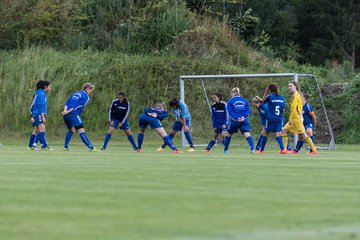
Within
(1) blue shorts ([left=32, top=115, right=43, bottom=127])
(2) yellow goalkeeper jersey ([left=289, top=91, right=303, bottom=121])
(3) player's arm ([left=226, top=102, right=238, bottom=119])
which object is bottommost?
(1) blue shorts ([left=32, top=115, right=43, bottom=127])

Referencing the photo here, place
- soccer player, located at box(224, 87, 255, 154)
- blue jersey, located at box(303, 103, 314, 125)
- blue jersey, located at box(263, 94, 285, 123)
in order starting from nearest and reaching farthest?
soccer player, located at box(224, 87, 255, 154), blue jersey, located at box(263, 94, 285, 123), blue jersey, located at box(303, 103, 314, 125)

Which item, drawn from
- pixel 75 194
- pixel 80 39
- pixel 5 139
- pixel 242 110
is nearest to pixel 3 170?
pixel 75 194

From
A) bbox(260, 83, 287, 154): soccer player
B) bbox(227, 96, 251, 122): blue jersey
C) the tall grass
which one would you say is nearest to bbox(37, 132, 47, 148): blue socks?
bbox(227, 96, 251, 122): blue jersey

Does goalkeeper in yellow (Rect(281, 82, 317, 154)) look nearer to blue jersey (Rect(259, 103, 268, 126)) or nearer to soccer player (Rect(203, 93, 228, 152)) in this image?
blue jersey (Rect(259, 103, 268, 126))

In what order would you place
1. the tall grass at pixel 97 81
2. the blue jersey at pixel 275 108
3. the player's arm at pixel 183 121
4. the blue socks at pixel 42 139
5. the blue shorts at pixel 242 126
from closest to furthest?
1. the blue shorts at pixel 242 126
2. the blue jersey at pixel 275 108
3. the blue socks at pixel 42 139
4. the player's arm at pixel 183 121
5. the tall grass at pixel 97 81

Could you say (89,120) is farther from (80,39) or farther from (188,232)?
(188,232)

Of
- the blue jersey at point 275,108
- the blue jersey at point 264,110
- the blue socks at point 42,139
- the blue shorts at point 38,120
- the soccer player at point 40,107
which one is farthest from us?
the blue jersey at point 264,110

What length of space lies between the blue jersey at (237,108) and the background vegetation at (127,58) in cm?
1005

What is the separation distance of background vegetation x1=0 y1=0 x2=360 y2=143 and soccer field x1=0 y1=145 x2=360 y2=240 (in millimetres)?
21847

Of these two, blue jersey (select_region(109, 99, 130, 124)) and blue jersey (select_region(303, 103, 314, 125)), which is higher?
blue jersey (select_region(303, 103, 314, 125))

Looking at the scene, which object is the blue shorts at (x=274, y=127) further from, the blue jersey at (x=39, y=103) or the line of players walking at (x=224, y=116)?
the blue jersey at (x=39, y=103)

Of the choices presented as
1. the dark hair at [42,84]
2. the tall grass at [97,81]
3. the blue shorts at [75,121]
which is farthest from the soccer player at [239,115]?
the tall grass at [97,81]

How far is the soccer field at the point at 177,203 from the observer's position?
7934 mm

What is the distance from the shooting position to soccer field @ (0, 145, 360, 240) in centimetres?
793
